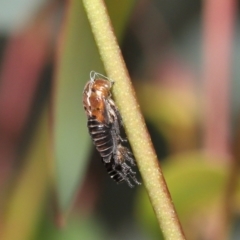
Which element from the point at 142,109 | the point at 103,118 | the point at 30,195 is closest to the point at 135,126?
the point at 103,118

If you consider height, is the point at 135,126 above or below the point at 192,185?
below

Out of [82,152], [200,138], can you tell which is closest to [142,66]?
[200,138]

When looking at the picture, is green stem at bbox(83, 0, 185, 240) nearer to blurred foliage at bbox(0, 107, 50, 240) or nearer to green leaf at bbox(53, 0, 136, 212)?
green leaf at bbox(53, 0, 136, 212)

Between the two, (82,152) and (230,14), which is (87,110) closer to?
(82,152)

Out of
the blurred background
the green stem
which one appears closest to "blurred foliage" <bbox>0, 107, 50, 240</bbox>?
the blurred background

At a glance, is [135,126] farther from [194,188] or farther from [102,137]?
[194,188]

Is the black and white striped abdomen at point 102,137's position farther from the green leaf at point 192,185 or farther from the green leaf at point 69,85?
the green leaf at point 192,185

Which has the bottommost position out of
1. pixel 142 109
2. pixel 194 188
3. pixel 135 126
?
pixel 135 126
